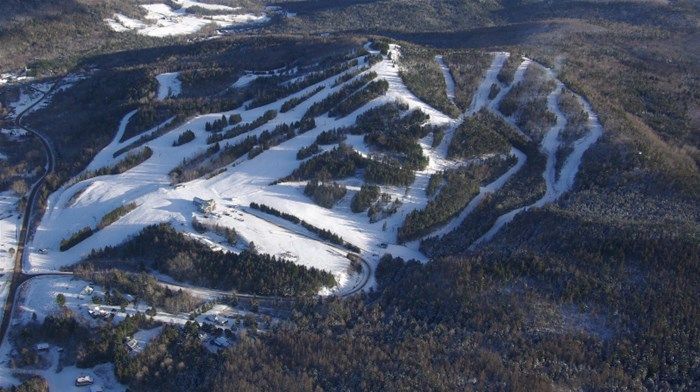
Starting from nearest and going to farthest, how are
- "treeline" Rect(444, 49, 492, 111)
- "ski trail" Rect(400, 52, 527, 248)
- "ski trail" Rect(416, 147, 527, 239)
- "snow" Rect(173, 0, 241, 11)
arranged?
1. "ski trail" Rect(416, 147, 527, 239)
2. "ski trail" Rect(400, 52, 527, 248)
3. "treeline" Rect(444, 49, 492, 111)
4. "snow" Rect(173, 0, 241, 11)

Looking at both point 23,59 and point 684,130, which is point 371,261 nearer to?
point 684,130

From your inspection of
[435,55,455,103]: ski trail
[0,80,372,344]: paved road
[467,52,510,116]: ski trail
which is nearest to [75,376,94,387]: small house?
[0,80,372,344]: paved road

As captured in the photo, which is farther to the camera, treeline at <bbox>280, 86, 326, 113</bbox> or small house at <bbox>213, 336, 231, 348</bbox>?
treeline at <bbox>280, 86, 326, 113</bbox>

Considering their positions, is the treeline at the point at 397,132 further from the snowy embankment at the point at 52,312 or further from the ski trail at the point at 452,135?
the snowy embankment at the point at 52,312

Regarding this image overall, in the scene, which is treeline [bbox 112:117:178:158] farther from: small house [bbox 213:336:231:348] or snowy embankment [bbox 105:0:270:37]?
snowy embankment [bbox 105:0:270:37]

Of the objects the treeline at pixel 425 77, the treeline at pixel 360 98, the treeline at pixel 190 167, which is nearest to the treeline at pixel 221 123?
the treeline at pixel 190 167
